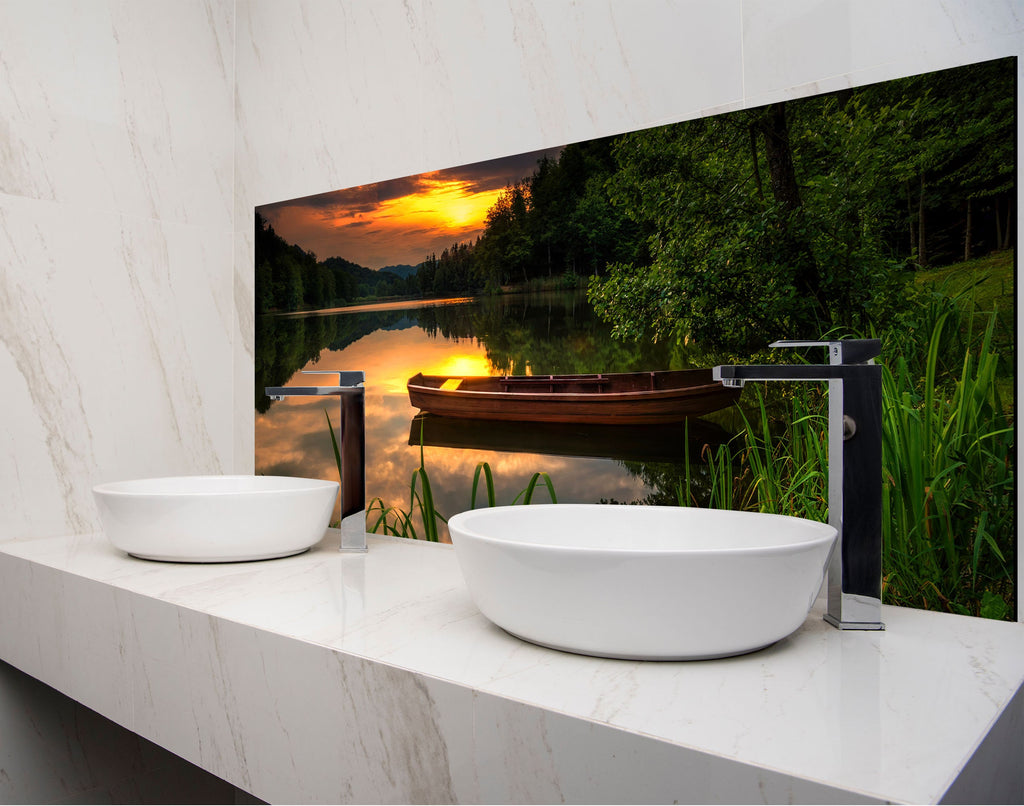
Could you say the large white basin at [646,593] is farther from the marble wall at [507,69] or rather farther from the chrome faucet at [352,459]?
the marble wall at [507,69]

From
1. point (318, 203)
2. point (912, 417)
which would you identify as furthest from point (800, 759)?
point (318, 203)

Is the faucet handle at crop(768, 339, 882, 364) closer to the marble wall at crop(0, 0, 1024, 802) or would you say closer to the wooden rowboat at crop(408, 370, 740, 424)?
the wooden rowboat at crop(408, 370, 740, 424)

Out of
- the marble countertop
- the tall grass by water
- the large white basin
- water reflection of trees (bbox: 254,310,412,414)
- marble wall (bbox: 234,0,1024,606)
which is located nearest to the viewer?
the marble countertop

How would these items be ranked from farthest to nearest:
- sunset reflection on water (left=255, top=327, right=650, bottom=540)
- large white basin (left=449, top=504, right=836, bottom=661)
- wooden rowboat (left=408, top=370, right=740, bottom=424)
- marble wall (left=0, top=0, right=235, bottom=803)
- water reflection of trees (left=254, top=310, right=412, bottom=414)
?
water reflection of trees (left=254, top=310, right=412, bottom=414)
marble wall (left=0, top=0, right=235, bottom=803)
sunset reflection on water (left=255, top=327, right=650, bottom=540)
wooden rowboat (left=408, top=370, right=740, bottom=424)
large white basin (left=449, top=504, right=836, bottom=661)

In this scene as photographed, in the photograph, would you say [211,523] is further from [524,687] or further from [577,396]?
[524,687]

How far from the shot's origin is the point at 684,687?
883 millimetres

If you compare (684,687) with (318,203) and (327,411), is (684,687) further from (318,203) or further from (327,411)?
(318,203)

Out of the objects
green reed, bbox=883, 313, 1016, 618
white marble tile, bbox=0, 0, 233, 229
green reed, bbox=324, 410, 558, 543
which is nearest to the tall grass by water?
green reed, bbox=883, 313, 1016, 618

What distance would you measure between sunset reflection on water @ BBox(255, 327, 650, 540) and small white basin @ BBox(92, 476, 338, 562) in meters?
0.28

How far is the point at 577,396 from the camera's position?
1.66 metres

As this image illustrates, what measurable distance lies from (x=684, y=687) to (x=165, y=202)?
197 cm

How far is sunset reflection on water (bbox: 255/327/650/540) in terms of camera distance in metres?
1.66

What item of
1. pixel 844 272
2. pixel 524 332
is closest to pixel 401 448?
pixel 524 332

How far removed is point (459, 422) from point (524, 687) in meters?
1.01
